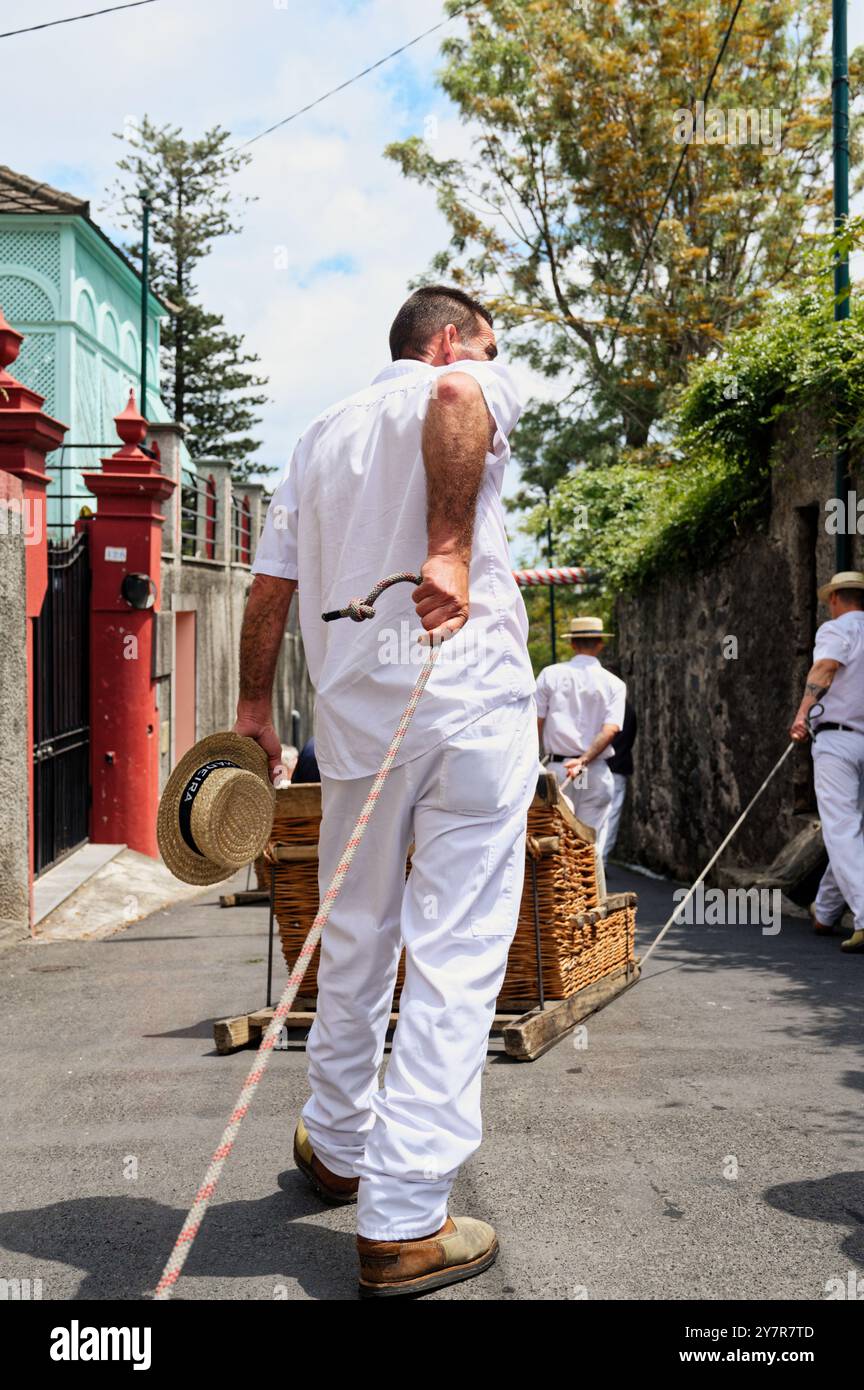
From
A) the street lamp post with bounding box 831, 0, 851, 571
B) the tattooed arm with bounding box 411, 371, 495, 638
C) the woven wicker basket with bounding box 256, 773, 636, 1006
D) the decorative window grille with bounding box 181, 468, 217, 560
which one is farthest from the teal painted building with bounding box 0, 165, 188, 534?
the tattooed arm with bounding box 411, 371, 495, 638

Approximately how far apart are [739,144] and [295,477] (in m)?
22.7

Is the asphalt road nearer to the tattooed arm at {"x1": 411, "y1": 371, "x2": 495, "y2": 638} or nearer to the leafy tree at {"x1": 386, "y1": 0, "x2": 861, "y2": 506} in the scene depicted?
the tattooed arm at {"x1": 411, "y1": 371, "x2": 495, "y2": 638}

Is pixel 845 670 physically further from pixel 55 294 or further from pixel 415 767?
pixel 55 294

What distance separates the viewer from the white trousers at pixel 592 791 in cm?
920

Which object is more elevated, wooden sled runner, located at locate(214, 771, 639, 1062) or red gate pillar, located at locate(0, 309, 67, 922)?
red gate pillar, located at locate(0, 309, 67, 922)

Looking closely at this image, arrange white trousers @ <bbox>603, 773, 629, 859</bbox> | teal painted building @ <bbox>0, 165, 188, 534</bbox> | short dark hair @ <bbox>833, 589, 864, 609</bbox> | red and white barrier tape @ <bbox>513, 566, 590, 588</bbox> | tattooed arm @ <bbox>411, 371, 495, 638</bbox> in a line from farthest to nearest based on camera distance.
A: teal painted building @ <bbox>0, 165, 188, 534</bbox>, red and white barrier tape @ <bbox>513, 566, 590, 588</bbox>, white trousers @ <bbox>603, 773, 629, 859</bbox>, short dark hair @ <bbox>833, 589, 864, 609</bbox>, tattooed arm @ <bbox>411, 371, 495, 638</bbox>

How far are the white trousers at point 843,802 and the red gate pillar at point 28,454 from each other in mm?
4244

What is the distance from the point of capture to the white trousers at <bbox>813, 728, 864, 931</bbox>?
24.9 feet

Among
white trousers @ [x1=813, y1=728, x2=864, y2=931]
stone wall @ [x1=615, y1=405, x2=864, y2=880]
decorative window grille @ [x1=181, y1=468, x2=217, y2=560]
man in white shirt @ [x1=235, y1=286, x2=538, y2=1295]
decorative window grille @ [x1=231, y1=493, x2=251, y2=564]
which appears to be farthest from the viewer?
decorative window grille @ [x1=231, y1=493, x2=251, y2=564]

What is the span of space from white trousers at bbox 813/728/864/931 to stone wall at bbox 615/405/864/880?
1.99 meters

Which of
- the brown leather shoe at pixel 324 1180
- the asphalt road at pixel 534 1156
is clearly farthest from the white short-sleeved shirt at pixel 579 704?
the brown leather shoe at pixel 324 1180
